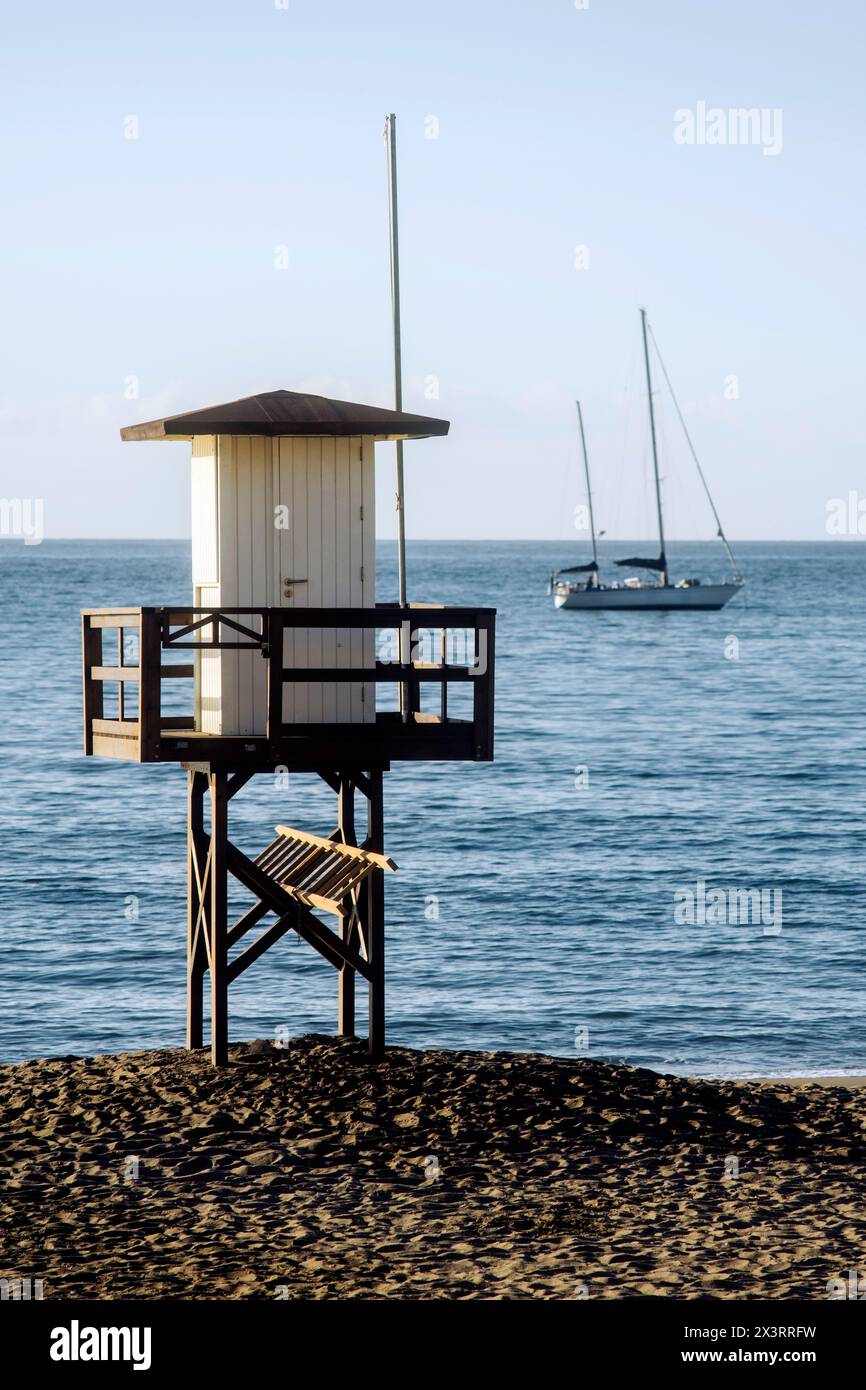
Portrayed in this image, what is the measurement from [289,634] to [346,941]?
342 cm

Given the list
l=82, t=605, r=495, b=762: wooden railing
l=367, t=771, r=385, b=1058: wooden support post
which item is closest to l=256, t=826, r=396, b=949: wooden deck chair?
l=367, t=771, r=385, b=1058: wooden support post

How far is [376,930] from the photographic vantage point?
16.5 m

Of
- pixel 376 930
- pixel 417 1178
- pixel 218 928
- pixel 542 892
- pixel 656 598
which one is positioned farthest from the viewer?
pixel 656 598

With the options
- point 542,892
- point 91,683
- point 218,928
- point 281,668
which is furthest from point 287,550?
point 542,892

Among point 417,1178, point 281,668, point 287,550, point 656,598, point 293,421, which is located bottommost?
point 417,1178

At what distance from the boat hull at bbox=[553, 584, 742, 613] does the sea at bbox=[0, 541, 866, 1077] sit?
5156cm

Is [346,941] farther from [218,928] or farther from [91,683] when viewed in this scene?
[91,683]

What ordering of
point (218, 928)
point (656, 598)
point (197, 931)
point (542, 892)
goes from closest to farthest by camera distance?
point (218, 928) → point (197, 931) → point (542, 892) → point (656, 598)

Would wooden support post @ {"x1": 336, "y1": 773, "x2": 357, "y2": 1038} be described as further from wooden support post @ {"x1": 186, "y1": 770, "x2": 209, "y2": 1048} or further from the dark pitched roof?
the dark pitched roof

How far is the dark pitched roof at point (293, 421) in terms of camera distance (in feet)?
49.3

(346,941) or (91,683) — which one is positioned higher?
(91,683)

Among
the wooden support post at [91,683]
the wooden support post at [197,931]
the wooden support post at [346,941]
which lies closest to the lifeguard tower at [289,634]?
the wooden support post at [91,683]

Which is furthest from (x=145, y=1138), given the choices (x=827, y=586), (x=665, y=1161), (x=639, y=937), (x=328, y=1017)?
(x=827, y=586)
